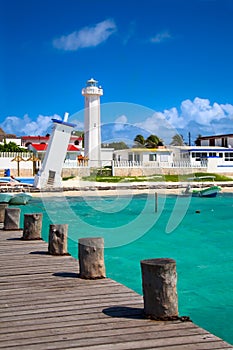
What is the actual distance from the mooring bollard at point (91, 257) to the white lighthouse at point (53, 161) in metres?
27.3

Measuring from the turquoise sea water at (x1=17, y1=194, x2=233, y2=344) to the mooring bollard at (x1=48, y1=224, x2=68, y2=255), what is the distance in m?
2.60

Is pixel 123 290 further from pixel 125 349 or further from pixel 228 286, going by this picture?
pixel 228 286

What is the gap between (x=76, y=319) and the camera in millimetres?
5348

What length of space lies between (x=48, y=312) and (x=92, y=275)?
5.80 ft

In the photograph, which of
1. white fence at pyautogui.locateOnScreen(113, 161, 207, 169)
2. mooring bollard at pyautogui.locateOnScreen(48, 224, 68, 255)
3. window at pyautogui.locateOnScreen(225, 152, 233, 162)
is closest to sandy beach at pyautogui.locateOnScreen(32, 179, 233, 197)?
white fence at pyautogui.locateOnScreen(113, 161, 207, 169)

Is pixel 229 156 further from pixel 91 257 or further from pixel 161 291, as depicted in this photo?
pixel 161 291

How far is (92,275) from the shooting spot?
7.36 meters

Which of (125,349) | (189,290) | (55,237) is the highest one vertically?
(55,237)

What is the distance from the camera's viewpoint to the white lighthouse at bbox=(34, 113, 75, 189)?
3525 cm

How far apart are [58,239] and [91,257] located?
2.17 metres

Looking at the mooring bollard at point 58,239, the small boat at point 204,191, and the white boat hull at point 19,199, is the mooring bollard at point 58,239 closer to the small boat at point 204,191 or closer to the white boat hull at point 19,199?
the white boat hull at point 19,199

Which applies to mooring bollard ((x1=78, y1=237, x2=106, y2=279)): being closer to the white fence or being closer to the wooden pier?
the wooden pier

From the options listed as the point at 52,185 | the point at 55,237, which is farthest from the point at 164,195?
the point at 55,237

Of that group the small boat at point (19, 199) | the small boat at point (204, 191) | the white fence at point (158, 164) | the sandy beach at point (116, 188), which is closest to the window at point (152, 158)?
the white fence at point (158, 164)
